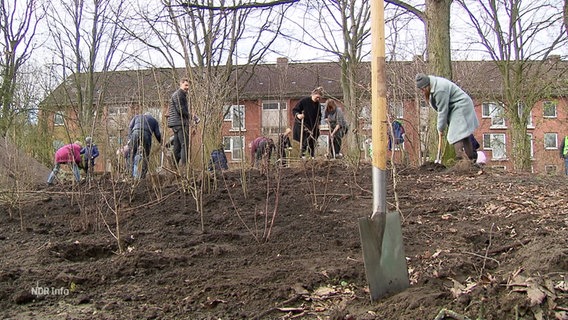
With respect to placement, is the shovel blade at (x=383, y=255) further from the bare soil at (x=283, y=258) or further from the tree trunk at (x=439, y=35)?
the tree trunk at (x=439, y=35)

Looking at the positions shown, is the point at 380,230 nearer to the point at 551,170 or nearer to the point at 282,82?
the point at 282,82

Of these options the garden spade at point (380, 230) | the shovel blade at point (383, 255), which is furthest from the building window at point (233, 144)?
the shovel blade at point (383, 255)

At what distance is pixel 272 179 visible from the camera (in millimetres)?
6020

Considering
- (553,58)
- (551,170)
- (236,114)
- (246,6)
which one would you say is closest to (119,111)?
(236,114)

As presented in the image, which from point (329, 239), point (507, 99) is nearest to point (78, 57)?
point (507, 99)

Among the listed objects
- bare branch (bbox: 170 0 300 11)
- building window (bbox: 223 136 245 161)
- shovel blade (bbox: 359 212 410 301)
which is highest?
bare branch (bbox: 170 0 300 11)

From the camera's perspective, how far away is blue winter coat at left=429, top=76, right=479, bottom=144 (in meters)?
6.20

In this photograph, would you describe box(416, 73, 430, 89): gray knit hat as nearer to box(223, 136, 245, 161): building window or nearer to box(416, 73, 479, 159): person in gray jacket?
box(416, 73, 479, 159): person in gray jacket

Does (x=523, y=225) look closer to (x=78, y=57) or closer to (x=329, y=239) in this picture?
(x=329, y=239)

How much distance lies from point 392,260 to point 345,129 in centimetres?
618

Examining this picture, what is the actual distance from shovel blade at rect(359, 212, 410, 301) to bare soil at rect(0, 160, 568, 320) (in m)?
0.07

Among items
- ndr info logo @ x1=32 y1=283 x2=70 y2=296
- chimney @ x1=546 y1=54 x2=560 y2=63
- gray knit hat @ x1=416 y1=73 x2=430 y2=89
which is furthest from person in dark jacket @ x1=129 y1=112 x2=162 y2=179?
chimney @ x1=546 y1=54 x2=560 y2=63

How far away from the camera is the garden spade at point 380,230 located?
1998 mm

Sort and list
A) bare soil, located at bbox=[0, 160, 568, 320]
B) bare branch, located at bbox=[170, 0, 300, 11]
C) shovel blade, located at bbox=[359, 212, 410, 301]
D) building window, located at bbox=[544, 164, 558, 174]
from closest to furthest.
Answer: bare soil, located at bbox=[0, 160, 568, 320] < shovel blade, located at bbox=[359, 212, 410, 301] < bare branch, located at bbox=[170, 0, 300, 11] < building window, located at bbox=[544, 164, 558, 174]
